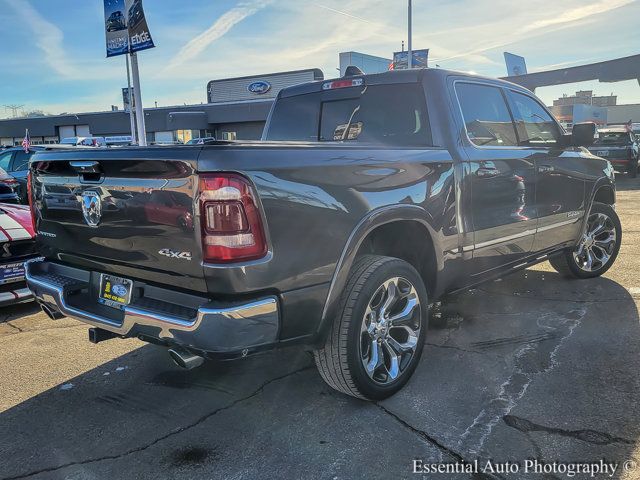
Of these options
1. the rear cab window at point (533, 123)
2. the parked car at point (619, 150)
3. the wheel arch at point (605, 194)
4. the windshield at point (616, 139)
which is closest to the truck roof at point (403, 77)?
the rear cab window at point (533, 123)

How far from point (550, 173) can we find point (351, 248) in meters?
A: 2.59

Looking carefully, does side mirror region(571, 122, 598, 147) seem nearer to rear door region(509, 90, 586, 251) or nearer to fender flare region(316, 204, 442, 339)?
rear door region(509, 90, 586, 251)

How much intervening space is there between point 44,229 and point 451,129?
2729 mm

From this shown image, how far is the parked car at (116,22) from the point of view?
36.5 feet

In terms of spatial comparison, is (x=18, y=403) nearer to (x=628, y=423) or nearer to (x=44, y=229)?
(x=44, y=229)

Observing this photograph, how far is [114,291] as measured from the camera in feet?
9.11

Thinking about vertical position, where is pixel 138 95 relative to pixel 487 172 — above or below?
above

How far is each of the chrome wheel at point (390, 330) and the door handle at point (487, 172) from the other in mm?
1017

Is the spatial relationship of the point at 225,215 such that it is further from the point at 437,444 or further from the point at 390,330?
the point at 437,444

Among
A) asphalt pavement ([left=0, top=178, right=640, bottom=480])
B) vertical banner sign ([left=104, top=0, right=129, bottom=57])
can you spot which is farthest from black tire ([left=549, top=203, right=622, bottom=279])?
vertical banner sign ([left=104, top=0, right=129, bottom=57])

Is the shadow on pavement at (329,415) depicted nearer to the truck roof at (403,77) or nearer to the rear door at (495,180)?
the rear door at (495,180)

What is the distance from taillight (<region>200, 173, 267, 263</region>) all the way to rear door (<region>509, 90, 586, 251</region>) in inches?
111

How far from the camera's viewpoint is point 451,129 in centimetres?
354

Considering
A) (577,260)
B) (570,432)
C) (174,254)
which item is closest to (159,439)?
(174,254)
